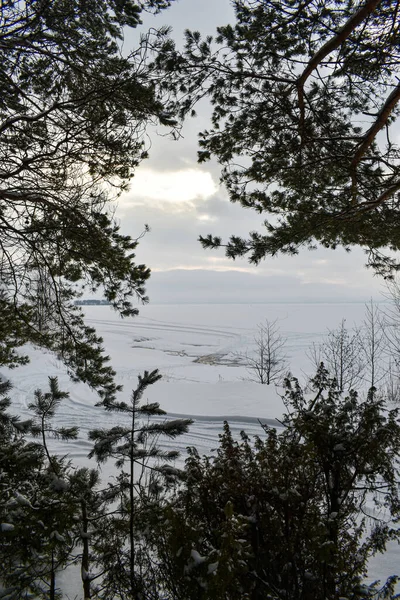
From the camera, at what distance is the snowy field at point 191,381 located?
35.3 ft

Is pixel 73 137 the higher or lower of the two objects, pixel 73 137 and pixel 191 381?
the higher

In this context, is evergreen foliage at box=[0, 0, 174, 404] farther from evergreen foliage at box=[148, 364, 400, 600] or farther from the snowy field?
the snowy field

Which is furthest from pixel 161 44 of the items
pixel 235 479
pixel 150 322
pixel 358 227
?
pixel 150 322

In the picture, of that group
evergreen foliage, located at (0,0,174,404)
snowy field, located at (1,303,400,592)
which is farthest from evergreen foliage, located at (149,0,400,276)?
snowy field, located at (1,303,400,592)

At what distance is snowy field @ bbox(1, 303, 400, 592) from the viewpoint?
1076cm

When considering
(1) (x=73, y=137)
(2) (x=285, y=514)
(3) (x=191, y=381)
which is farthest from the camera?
(3) (x=191, y=381)

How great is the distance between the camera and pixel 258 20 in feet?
13.1

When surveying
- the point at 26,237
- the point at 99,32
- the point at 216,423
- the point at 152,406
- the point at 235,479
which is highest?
the point at 99,32

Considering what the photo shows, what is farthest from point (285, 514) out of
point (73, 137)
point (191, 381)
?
point (191, 381)

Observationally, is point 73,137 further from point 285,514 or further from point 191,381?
point 191,381

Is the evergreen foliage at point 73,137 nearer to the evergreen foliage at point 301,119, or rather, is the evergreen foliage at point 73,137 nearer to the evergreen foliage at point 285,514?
the evergreen foliage at point 301,119

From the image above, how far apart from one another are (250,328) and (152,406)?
45.8 metres

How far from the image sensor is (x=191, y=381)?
20703 mm

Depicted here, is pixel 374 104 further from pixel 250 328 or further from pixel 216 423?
pixel 250 328
